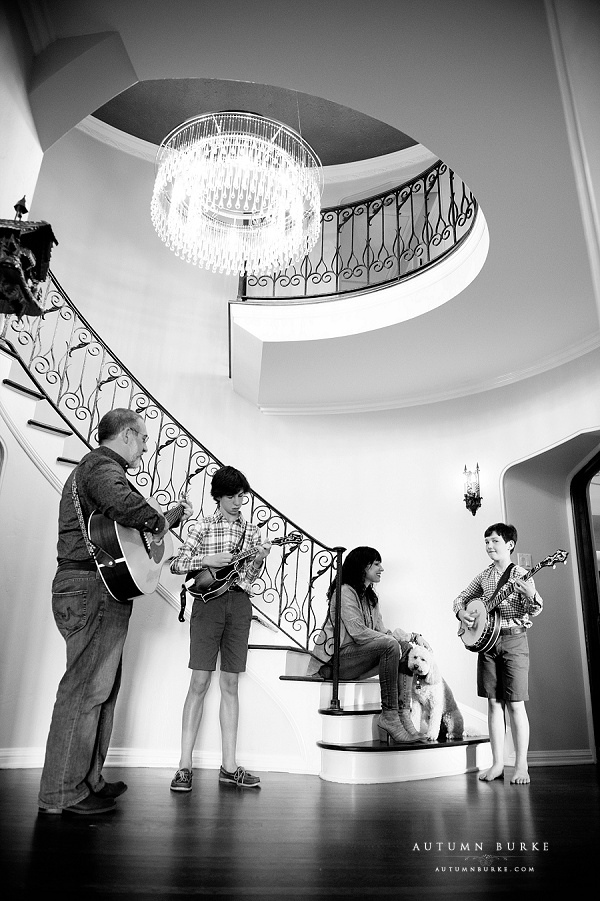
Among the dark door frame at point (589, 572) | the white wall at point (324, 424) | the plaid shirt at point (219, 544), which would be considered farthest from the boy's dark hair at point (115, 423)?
the dark door frame at point (589, 572)

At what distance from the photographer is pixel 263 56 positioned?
286 centimetres

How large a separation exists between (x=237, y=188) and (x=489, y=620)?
3277mm

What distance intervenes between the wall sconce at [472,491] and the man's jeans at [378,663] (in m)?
1.90

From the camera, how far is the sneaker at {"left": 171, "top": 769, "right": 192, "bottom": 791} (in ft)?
9.81

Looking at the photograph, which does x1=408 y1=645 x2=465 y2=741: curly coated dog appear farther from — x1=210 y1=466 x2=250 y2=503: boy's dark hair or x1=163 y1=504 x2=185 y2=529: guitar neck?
x1=163 y1=504 x2=185 y2=529: guitar neck

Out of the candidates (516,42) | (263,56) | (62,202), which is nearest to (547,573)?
(516,42)

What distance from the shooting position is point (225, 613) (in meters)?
3.31

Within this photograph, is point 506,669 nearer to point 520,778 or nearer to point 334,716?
point 520,778

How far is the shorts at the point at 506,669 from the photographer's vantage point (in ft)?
12.0

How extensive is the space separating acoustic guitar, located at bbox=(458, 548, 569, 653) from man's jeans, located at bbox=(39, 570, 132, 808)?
2100mm

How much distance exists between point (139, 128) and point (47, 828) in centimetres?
659

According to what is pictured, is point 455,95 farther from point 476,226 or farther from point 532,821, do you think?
point 532,821

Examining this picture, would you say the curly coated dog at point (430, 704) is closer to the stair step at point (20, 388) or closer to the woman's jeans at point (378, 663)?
the woman's jeans at point (378, 663)
